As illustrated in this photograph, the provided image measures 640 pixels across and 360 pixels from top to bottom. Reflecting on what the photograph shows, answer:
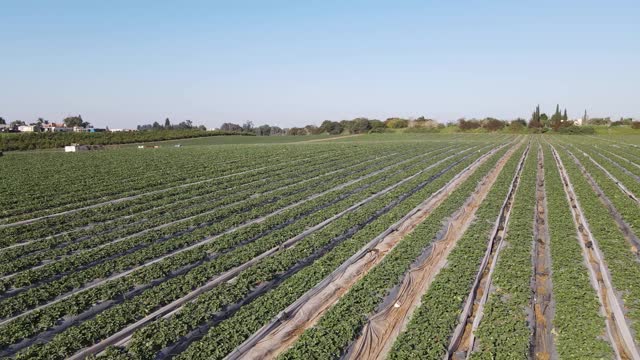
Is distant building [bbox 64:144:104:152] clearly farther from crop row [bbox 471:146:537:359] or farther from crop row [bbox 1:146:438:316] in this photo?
crop row [bbox 471:146:537:359]

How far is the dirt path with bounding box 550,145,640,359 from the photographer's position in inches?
234

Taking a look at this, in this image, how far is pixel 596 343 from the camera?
5895 mm

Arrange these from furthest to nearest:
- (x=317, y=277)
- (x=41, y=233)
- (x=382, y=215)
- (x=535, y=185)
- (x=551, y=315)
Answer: (x=535, y=185) < (x=382, y=215) < (x=41, y=233) < (x=317, y=277) < (x=551, y=315)

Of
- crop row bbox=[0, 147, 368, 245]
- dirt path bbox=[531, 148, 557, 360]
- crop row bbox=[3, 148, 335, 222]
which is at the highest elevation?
crop row bbox=[3, 148, 335, 222]

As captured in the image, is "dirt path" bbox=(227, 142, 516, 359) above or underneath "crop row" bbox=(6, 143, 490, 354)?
underneath

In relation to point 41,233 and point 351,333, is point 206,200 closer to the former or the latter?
point 41,233

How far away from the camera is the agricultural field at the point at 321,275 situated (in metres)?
6.05

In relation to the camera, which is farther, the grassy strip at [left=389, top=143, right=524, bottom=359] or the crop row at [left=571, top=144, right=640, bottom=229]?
the crop row at [left=571, top=144, right=640, bottom=229]

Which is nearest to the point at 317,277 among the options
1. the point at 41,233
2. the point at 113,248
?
the point at 113,248

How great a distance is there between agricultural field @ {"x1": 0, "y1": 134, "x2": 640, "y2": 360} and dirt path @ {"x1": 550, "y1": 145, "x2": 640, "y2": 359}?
4 centimetres

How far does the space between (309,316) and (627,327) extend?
497 cm

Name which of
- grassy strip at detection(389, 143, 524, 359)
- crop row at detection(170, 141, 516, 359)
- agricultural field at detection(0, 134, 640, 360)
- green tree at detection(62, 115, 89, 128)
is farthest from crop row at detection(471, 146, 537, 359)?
green tree at detection(62, 115, 89, 128)

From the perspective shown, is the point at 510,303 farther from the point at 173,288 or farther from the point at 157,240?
the point at 157,240

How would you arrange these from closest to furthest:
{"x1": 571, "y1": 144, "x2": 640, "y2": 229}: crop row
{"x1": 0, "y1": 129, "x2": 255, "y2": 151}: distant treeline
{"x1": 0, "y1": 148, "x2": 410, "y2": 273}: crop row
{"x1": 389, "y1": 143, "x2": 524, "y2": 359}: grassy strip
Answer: {"x1": 389, "y1": 143, "x2": 524, "y2": 359}: grassy strip < {"x1": 0, "y1": 148, "x2": 410, "y2": 273}: crop row < {"x1": 571, "y1": 144, "x2": 640, "y2": 229}: crop row < {"x1": 0, "y1": 129, "x2": 255, "y2": 151}: distant treeline
